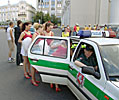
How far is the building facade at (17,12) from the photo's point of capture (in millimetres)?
117012

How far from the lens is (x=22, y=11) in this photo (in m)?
118

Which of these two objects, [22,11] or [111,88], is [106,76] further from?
[22,11]

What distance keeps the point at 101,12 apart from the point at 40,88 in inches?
682

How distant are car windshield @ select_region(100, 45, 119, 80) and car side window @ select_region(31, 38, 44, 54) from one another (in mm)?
1722

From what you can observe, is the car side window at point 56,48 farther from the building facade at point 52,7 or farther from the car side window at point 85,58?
the building facade at point 52,7

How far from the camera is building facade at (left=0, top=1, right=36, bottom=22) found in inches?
4607

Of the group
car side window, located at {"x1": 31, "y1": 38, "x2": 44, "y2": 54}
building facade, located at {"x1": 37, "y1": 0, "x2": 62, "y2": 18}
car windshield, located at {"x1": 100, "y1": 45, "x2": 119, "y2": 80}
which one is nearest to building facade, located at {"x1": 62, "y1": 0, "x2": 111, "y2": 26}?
car side window, located at {"x1": 31, "y1": 38, "x2": 44, "y2": 54}

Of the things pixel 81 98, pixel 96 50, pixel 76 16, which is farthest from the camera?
pixel 76 16

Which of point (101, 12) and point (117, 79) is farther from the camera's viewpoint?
point (101, 12)

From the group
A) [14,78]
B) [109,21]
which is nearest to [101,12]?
[109,21]

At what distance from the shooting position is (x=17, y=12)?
123000 mm

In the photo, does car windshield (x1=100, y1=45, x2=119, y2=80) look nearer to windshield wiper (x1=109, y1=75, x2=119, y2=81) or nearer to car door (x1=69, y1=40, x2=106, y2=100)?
windshield wiper (x1=109, y1=75, x2=119, y2=81)

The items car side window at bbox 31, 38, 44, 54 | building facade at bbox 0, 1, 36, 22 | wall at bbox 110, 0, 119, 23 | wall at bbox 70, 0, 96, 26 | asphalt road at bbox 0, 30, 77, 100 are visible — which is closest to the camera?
asphalt road at bbox 0, 30, 77, 100

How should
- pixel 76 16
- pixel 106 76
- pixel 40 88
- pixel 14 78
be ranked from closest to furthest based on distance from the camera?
pixel 106 76 → pixel 40 88 → pixel 14 78 → pixel 76 16
